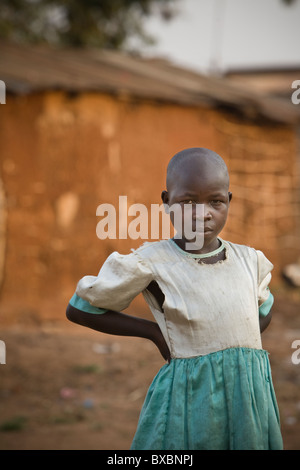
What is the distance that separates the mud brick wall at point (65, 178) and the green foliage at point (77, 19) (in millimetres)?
5037

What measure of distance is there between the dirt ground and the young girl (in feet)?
7.34

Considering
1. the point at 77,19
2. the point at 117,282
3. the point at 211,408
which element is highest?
the point at 77,19

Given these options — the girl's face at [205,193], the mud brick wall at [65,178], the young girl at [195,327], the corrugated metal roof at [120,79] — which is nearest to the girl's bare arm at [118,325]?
the young girl at [195,327]

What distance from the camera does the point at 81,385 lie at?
475cm

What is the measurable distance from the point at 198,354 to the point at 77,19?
10.9 m

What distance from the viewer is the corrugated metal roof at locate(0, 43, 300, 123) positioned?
6.32m

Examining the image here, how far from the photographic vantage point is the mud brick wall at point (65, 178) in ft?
21.2

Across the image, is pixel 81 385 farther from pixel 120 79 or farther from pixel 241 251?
pixel 120 79

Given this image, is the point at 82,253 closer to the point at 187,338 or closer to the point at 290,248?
the point at 290,248

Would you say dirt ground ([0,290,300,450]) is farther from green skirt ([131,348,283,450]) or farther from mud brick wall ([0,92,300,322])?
green skirt ([131,348,283,450])

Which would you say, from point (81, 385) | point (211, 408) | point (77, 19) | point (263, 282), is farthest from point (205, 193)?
point (77, 19)

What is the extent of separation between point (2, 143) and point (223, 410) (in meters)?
5.59
